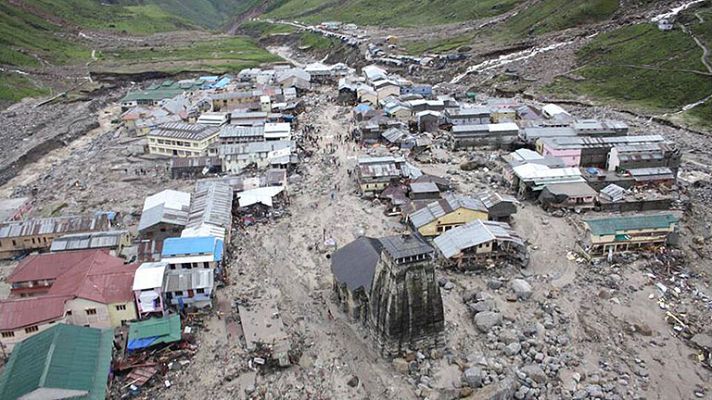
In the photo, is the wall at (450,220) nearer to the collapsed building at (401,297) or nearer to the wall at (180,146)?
the collapsed building at (401,297)

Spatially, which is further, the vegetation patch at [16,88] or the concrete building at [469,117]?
the vegetation patch at [16,88]

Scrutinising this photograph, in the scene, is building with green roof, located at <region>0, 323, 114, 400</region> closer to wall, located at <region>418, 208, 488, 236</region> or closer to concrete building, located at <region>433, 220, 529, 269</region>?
concrete building, located at <region>433, 220, 529, 269</region>

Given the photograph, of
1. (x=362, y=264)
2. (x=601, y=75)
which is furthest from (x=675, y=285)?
(x=601, y=75)

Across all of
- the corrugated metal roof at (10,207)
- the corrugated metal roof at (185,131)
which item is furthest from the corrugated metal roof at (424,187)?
the corrugated metal roof at (10,207)

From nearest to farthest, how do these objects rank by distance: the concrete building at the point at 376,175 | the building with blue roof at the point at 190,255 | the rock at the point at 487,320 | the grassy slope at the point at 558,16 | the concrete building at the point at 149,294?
the rock at the point at 487,320 < the concrete building at the point at 149,294 < the building with blue roof at the point at 190,255 < the concrete building at the point at 376,175 < the grassy slope at the point at 558,16

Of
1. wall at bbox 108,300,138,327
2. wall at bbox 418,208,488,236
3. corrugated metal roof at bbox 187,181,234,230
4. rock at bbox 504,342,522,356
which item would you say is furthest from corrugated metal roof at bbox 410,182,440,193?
wall at bbox 108,300,138,327

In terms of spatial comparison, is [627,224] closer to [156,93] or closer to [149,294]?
[149,294]

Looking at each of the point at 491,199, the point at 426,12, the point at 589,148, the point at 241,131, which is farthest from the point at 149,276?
the point at 426,12

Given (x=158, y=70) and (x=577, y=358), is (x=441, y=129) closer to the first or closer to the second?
(x=577, y=358)
